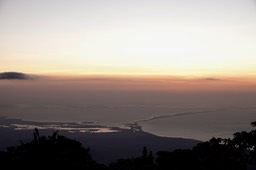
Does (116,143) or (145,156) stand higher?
(145,156)

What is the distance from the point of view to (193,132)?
11075cm

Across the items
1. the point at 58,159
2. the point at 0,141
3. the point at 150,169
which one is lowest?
the point at 0,141

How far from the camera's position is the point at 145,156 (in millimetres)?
15117

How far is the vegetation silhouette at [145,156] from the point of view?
8.63m

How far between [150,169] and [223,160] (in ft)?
10.2

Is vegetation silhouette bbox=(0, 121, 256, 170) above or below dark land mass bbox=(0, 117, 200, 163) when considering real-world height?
above

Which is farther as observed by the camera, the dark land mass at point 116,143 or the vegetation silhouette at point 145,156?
the dark land mass at point 116,143

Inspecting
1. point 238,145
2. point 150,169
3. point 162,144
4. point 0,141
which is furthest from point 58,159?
point 0,141

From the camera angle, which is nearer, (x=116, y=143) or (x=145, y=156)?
(x=145, y=156)

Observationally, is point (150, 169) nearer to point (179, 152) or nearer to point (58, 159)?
point (179, 152)

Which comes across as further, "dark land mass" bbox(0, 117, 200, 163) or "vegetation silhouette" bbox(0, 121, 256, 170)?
"dark land mass" bbox(0, 117, 200, 163)

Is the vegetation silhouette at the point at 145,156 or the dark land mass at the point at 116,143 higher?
the vegetation silhouette at the point at 145,156

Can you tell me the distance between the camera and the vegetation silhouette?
8.63 m

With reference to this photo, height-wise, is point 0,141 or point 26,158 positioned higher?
point 26,158
